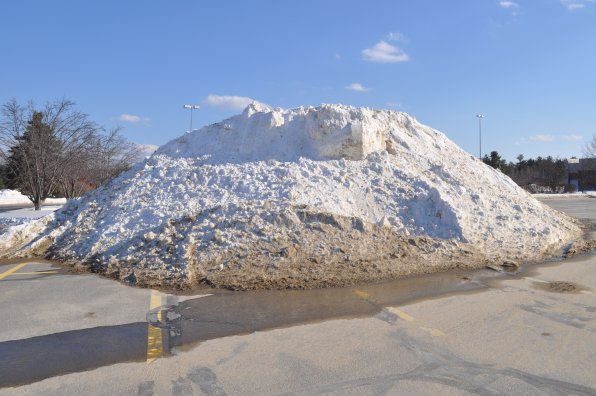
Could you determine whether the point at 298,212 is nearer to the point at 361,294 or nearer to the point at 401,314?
the point at 361,294

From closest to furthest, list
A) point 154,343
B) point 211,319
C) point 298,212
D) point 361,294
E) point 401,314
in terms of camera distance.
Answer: point 154,343 → point 211,319 → point 401,314 → point 361,294 → point 298,212

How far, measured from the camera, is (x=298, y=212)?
8781 millimetres

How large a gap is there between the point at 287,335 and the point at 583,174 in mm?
59809

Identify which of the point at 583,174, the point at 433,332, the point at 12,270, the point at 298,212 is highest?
the point at 583,174

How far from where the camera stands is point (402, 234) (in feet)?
29.3

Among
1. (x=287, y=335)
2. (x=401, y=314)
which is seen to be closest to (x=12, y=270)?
(x=287, y=335)

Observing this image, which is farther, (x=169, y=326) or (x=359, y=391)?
(x=169, y=326)

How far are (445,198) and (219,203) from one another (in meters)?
4.89

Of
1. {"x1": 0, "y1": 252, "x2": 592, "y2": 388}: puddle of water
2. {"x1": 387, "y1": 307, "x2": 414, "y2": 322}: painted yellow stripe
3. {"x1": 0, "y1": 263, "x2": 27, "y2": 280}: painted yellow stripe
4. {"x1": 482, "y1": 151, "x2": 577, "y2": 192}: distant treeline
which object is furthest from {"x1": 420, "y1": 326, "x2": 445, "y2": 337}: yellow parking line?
{"x1": 482, "y1": 151, "x2": 577, "y2": 192}: distant treeline

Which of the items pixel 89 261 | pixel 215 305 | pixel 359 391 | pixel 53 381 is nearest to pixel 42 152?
pixel 89 261

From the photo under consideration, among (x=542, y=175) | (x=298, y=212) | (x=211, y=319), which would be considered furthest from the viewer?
(x=542, y=175)

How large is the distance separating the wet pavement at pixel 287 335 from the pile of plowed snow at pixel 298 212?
2.91 feet

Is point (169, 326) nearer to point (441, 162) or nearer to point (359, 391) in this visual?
point (359, 391)

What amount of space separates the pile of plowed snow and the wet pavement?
89 cm
